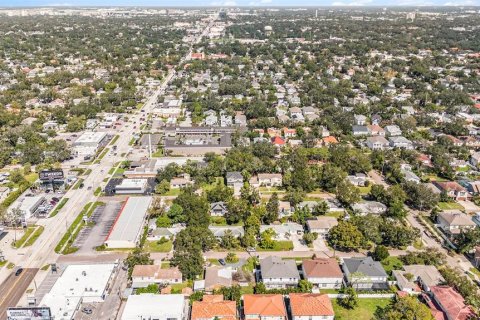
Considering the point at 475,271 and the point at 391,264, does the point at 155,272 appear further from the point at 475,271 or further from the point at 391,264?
the point at 475,271

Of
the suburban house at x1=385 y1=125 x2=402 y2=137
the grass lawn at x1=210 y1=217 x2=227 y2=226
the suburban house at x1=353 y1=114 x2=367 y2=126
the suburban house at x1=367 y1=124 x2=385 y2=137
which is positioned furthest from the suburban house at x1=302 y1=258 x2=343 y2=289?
the suburban house at x1=353 y1=114 x2=367 y2=126

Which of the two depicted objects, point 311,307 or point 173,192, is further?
point 173,192

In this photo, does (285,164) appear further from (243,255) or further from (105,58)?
(105,58)

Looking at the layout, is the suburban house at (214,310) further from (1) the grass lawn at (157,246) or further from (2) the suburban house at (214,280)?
(1) the grass lawn at (157,246)

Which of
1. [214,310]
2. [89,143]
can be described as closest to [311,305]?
[214,310]

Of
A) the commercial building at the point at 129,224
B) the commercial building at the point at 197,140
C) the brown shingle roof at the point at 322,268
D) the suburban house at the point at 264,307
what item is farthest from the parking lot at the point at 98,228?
the brown shingle roof at the point at 322,268

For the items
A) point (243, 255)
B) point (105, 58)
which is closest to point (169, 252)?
point (243, 255)

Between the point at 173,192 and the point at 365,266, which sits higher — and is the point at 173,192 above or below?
below
